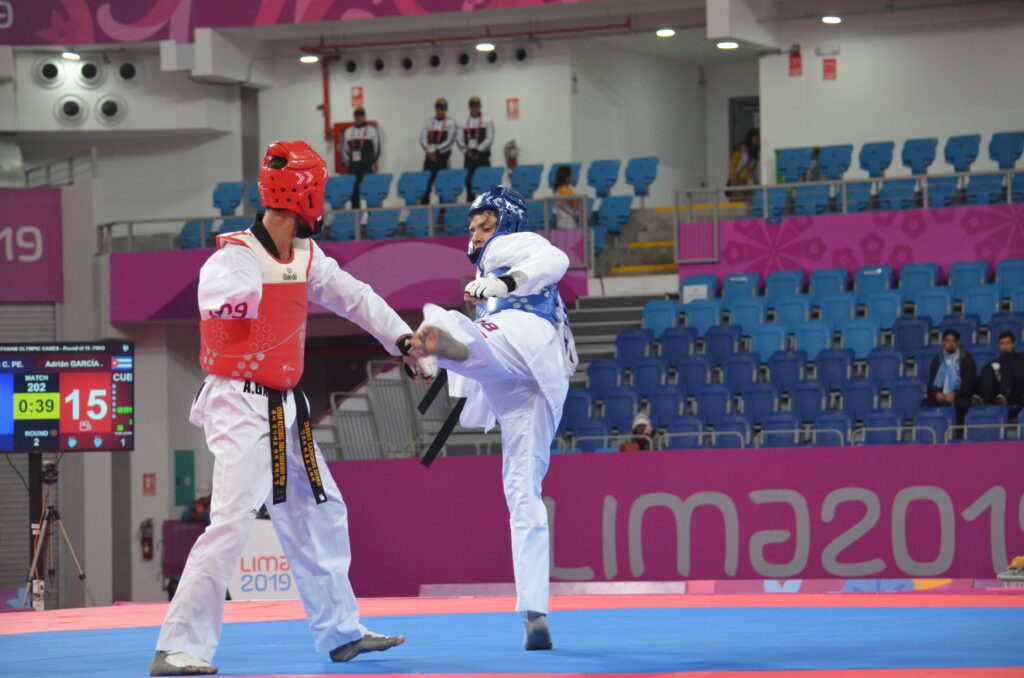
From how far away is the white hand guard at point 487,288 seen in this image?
216 inches

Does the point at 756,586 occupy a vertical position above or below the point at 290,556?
below

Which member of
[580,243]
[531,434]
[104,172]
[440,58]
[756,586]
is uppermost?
[440,58]

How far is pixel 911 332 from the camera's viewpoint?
13898mm

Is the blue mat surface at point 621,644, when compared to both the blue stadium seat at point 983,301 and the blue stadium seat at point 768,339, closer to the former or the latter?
the blue stadium seat at point 768,339

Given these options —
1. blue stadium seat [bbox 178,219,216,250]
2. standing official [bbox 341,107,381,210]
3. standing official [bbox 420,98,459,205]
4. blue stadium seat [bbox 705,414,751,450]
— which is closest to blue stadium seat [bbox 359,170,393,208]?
standing official [bbox 341,107,381,210]

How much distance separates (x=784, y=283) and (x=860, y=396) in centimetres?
319

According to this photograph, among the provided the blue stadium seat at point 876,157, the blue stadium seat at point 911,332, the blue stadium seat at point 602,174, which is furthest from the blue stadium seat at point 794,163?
the blue stadium seat at point 911,332

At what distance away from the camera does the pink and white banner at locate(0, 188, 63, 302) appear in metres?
19.2

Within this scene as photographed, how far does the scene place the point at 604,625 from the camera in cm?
666

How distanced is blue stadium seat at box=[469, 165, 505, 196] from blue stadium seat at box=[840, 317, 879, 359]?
655 cm

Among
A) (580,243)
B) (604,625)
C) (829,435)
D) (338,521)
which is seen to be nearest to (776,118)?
(580,243)

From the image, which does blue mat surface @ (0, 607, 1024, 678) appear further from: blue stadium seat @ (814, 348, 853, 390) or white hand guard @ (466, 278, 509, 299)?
blue stadium seat @ (814, 348, 853, 390)

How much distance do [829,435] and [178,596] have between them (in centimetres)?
839

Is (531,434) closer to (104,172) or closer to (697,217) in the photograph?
(697,217)
